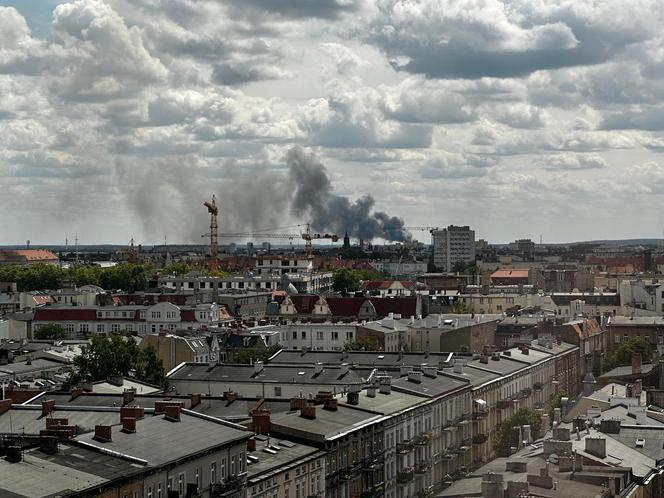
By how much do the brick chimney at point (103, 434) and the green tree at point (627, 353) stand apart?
76.2m

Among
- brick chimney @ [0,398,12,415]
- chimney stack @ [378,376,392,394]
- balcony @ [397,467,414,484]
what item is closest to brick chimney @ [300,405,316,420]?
balcony @ [397,467,414,484]

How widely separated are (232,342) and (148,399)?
175 ft

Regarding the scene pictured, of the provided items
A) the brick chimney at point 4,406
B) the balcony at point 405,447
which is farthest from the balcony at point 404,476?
the brick chimney at point 4,406

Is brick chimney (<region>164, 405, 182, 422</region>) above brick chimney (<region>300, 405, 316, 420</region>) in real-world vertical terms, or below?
above

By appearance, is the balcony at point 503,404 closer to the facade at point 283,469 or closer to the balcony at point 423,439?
the balcony at point 423,439

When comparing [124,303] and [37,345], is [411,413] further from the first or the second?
[124,303]

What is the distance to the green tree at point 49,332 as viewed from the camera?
463ft

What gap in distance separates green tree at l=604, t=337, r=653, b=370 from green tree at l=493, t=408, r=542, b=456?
37660 millimetres

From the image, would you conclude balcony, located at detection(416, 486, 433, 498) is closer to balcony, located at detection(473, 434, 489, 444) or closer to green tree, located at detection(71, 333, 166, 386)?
balcony, located at detection(473, 434, 489, 444)

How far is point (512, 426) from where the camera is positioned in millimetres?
79875

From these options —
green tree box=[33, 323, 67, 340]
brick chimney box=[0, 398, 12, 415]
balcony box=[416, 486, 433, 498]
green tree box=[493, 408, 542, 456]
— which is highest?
brick chimney box=[0, 398, 12, 415]

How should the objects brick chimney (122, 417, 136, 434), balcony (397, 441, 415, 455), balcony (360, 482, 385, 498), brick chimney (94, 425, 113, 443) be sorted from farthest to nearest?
balcony (397, 441, 415, 455)
balcony (360, 482, 385, 498)
brick chimney (122, 417, 136, 434)
brick chimney (94, 425, 113, 443)

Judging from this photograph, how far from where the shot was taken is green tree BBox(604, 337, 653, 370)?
12231 centimetres

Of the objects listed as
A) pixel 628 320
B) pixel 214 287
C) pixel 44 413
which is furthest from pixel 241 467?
pixel 214 287
